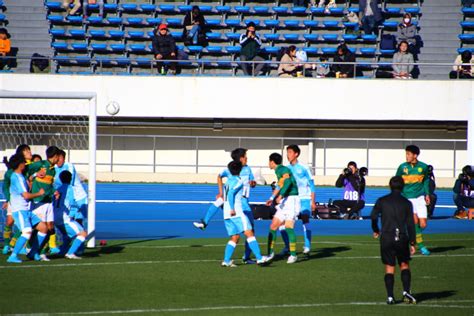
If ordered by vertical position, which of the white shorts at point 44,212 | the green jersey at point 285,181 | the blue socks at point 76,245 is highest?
the green jersey at point 285,181

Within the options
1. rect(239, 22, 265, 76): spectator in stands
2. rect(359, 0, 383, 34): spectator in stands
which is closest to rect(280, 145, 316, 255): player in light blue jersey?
rect(239, 22, 265, 76): spectator in stands

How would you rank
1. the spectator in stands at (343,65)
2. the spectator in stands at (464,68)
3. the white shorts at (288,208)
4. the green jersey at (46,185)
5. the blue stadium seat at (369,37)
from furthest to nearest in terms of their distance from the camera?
the blue stadium seat at (369,37), the spectator in stands at (343,65), the spectator in stands at (464,68), the white shorts at (288,208), the green jersey at (46,185)

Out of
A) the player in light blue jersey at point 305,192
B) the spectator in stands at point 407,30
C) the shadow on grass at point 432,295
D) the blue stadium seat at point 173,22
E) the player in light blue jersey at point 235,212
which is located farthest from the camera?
the blue stadium seat at point 173,22

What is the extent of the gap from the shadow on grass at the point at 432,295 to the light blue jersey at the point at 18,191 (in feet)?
20.4

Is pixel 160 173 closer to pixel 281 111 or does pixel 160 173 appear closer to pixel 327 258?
pixel 281 111

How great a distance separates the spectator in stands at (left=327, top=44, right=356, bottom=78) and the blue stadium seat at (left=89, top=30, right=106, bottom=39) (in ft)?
28.3

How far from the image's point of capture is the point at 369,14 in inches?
1346

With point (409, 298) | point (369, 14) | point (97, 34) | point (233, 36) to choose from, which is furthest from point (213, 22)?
point (409, 298)

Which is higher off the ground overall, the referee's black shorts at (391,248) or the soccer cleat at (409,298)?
the referee's black shorts at (391,248)

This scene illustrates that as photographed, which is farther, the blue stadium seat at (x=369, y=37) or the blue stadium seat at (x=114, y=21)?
the blue stadium seat at (x=114, y=21)

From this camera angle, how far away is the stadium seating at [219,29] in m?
34.0

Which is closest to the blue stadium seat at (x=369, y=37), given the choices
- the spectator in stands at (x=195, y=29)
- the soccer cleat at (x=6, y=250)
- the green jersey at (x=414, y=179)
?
the spectator in stands at (x=195, y=29)

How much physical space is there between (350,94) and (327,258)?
1685 centimetres

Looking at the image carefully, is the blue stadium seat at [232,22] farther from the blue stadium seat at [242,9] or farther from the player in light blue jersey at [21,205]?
the player in light blue jersey at [21,205]
